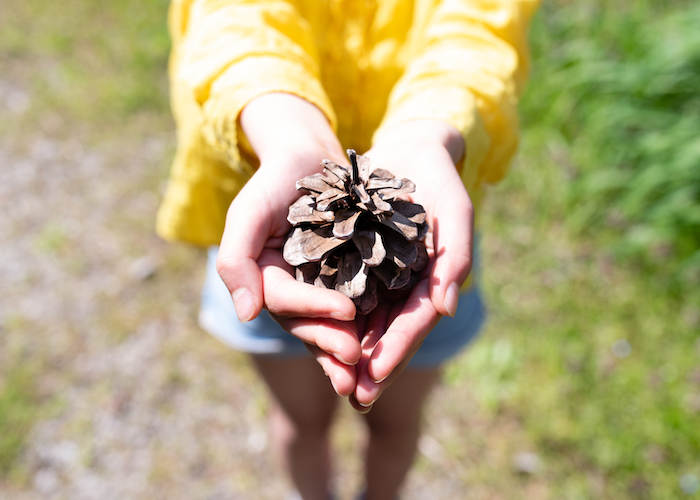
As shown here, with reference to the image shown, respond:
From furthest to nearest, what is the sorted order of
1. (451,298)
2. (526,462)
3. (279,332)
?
(526,462), (279,332), (451,298)

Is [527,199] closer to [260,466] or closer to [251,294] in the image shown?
[260,466]

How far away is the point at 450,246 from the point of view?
1559 mm

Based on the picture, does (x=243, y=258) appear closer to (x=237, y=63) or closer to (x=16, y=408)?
(x=237, y=63)

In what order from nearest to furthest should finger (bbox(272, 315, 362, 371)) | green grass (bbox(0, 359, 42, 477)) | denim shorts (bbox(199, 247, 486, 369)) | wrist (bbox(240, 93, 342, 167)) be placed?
finger (bbox(272, 315, 362, 371)) → wrist (bbox(240, 93, 342, 167)) → denim shorts (bbox(199, 247, 486, 369)) → green grass (bbox(0, 359, 42, 477))

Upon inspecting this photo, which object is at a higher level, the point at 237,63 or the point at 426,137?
the point at 237,63

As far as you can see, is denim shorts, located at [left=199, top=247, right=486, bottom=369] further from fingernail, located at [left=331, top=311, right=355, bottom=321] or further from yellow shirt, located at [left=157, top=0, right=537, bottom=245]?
fingernail, located at [left=331, top=311, right=355, bottom=321]

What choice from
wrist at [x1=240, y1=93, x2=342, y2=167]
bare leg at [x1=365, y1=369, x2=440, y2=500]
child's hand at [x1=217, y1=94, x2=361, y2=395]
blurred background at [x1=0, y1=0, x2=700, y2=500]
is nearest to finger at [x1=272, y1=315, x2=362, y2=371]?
child's hand at [x1=217, y1=94, x2=361, y2=395]

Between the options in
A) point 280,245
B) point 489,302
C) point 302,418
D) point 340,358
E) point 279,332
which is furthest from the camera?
point 489,302

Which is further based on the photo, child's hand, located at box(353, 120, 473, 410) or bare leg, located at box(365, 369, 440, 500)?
bare leg, located at box(365, 369, 440, 500)

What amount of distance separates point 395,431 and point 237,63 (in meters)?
1.76

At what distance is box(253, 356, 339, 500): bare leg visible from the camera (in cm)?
233

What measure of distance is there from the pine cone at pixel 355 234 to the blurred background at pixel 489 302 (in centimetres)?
207

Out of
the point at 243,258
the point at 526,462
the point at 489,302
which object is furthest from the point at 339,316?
the point at 489,302

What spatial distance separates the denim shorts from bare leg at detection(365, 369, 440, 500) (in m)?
0.13
